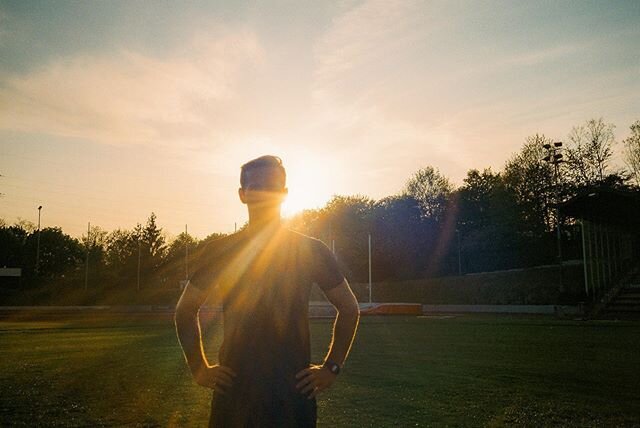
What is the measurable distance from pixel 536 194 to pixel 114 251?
271ft

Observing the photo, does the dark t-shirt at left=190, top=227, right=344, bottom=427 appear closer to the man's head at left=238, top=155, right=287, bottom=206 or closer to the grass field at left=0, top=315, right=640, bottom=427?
the man's head at left=238, top=155, right=287, bottom=206

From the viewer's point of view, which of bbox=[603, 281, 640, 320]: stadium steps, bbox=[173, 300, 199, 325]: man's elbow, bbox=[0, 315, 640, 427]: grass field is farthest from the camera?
bbox=[603, 281, 640, 320]: stadium steps

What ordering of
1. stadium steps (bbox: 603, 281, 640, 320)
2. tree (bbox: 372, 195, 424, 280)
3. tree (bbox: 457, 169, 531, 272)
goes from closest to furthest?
1. stadium steps (bbox: 603, 281, 640, 320)
2. tree (bbox: 457, 169, 531, 272)
3. tree (bbox: 372, 195, 424, 280)

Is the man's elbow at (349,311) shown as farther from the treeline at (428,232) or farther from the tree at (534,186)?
the tree at (534,186)

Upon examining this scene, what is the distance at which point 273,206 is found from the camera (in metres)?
2.96

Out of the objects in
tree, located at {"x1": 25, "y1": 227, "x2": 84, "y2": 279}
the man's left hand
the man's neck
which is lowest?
the man's left hand

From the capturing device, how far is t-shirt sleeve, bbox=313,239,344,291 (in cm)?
292

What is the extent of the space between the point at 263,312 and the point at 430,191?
101702 mm

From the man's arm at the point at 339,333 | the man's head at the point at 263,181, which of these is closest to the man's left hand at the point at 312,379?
the man's arm at the point at 339,333

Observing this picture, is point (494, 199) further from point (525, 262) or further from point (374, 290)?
point (374, 290)

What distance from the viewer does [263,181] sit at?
2934 mm

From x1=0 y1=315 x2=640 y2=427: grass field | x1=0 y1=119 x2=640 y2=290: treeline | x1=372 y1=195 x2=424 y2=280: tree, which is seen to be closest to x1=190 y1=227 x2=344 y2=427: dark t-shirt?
x1=0 y1=315 x2=640 y2=427: grass field

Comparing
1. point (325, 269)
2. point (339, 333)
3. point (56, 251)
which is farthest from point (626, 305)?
point (56, 251)

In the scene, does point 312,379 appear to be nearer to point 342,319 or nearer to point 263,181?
point 342,319
